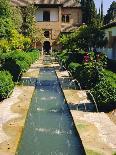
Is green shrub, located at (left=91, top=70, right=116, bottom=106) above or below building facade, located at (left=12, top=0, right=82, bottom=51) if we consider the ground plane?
below

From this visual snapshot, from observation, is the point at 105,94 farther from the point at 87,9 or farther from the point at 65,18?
the point at 87,9

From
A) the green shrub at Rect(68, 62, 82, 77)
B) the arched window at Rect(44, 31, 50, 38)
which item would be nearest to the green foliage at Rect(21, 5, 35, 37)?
the arched window at Rect(44, 31, 50, 38)

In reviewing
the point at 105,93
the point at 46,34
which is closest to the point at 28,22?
the point at 46,34

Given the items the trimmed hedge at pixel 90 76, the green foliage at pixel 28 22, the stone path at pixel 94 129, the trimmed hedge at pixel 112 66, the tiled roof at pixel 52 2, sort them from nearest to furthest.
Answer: the stone path at pixel 94 129
the trimmed hedge at pixel 90 76
the trimmed hedge at pixel 112 66
the green foliage at pixel 28 22
the tiled roof at pixel 52 2

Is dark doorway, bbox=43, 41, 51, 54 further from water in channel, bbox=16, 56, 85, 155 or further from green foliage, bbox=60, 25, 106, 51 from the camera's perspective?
water in channel, bbox=16, 56, 85, 155

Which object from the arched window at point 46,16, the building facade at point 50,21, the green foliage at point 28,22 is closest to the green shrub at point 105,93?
the green foliage at point 28,22

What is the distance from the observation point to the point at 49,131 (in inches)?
460

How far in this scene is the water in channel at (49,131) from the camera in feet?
32.3

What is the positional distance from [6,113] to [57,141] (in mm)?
3552

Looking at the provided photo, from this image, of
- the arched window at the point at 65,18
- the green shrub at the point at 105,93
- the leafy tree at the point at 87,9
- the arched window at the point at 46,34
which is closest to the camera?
the green shrub at the point at 105,93

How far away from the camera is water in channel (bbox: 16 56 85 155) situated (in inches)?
387

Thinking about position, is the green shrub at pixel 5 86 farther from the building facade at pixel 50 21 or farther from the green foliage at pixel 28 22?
the building facade at pixel 50 21

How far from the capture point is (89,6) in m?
66.2

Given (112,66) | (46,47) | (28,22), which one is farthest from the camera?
(46,47)
